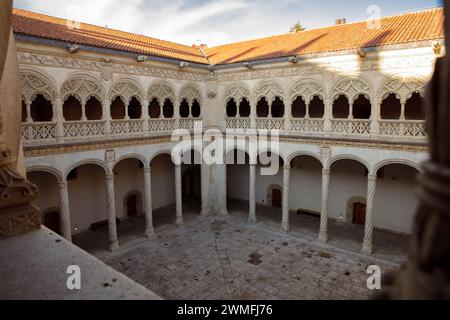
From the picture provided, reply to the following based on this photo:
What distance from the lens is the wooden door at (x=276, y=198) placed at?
1975 cm

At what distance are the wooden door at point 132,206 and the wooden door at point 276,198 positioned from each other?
866 cm

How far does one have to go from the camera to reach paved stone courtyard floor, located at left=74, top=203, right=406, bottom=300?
10555 mm

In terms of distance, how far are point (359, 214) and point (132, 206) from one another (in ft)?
42.1

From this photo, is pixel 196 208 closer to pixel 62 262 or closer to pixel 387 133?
pixel 387 133

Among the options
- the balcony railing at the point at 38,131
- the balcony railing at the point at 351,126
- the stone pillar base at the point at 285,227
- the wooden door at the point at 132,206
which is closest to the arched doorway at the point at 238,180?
the stone pillar base at the point at 285,227

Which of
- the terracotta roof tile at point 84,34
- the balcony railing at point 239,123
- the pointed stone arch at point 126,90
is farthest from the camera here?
the balcony railing at point 239,123

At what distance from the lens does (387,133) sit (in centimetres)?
1245

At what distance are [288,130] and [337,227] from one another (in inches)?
229

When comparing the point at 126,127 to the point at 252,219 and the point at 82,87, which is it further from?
the point at 252,219

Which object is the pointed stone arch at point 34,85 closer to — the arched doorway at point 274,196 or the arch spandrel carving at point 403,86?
the arch spandrel carving at point 403,86

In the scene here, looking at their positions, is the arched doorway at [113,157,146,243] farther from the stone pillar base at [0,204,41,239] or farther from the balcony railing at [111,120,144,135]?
the stone pillar base at [0,204,41,239]

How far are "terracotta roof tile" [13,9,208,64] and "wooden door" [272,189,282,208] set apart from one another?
33.3 ft

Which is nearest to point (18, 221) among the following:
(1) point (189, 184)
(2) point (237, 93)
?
(2) point (237, 93)
